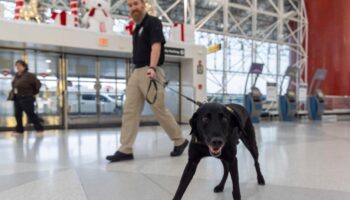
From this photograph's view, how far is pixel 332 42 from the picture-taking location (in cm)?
1149

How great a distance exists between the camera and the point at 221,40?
1125 cm

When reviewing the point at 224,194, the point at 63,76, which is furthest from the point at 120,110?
the point at 224,194

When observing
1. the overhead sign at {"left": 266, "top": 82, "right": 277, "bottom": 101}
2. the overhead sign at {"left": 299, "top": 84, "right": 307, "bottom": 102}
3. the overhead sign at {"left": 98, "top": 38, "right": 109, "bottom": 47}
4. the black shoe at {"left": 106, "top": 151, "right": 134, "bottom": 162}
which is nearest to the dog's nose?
the black shoe at {"left": 106, "top": 151, "right": 134, "bottom": 162}

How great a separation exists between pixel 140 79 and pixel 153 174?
2.91ft

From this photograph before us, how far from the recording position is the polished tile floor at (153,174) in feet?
6.05

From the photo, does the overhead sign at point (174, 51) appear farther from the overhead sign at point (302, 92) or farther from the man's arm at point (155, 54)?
the overhead sign at point (302, 92)

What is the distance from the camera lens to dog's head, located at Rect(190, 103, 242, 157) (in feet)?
4.33

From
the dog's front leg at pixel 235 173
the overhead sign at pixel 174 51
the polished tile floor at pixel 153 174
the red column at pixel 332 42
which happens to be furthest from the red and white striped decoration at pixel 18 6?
the red column at pixel 332 42

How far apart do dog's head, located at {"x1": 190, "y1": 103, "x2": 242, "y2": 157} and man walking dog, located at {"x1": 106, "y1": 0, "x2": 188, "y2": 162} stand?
4.34ft

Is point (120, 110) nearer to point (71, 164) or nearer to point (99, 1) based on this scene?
point (99, 1)

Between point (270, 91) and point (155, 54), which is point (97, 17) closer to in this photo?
point (155, 54)

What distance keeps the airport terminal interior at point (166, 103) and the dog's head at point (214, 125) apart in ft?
0.32

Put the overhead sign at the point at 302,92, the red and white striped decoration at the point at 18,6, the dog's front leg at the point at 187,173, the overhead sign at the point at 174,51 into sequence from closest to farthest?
the dog's front leg at the point at 187,173 < the red and white striped decoration at the point at 18,6 < the overhead sign at the point at 174,51 < the overhead sign at the point at 302,92

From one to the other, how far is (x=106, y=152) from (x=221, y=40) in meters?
8.70
